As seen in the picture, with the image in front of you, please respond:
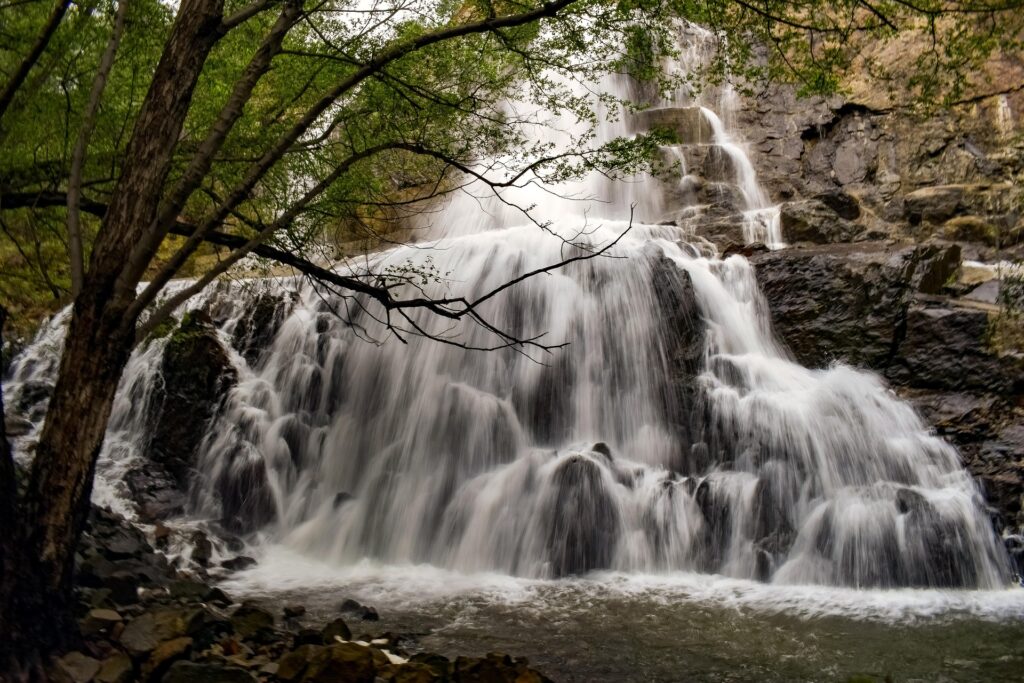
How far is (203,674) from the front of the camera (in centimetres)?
499

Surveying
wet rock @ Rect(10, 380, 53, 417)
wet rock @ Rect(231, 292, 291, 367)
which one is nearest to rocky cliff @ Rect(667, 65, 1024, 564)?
wet rock @ Rect(231, 292, 291, 367)

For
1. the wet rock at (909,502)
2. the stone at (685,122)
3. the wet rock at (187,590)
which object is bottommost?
the wet rock at (187,590)

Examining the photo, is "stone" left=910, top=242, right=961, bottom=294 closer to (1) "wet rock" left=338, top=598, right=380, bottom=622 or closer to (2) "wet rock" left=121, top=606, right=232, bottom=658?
(1) "wet rock" left=338, top=598, right=380, bottom=622

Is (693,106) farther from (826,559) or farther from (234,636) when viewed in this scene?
(234,636)

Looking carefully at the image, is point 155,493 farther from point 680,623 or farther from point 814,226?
point 814,226

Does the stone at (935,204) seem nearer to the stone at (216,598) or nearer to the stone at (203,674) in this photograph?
the stone at (216,598)

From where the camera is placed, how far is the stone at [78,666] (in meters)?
4.59

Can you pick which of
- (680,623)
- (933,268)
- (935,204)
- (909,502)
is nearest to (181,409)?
(680,623)

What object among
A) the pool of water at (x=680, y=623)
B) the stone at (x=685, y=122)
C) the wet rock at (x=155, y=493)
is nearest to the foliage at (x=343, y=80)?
the pool of water at (x=680, y=623)

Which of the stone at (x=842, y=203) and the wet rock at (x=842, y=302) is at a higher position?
the stone at (x=842, y=203)

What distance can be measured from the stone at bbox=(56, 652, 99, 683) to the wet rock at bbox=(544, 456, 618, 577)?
581 cm

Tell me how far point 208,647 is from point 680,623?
15.2 feet

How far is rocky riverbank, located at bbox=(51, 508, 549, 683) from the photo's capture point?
498 centimetres

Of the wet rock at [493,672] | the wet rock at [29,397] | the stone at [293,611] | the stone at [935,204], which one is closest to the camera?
the wet rock at [493,672]
